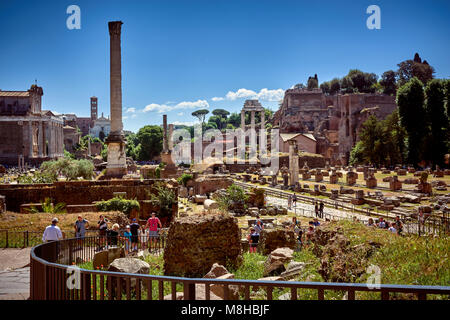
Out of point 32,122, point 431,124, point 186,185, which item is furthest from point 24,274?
point 32,122

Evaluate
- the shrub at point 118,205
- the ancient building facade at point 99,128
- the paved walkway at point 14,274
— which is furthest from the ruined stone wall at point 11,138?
the ancient building facade at point 99,128

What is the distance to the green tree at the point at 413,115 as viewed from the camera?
39312 millimetres

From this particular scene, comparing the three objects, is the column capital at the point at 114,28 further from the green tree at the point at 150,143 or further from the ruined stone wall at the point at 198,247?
the green tree at the point at 150,143

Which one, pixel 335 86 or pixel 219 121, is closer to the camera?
pixel 335 86

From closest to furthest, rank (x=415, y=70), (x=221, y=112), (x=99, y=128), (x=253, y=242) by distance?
(x=253, y=242) < (x=415, y=70) < (x=99, y=128) < (x=221, y=112)

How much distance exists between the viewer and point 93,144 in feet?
321

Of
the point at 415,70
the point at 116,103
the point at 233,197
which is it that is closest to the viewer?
the point at 116,103

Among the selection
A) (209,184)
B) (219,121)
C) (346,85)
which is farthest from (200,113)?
(209,184)

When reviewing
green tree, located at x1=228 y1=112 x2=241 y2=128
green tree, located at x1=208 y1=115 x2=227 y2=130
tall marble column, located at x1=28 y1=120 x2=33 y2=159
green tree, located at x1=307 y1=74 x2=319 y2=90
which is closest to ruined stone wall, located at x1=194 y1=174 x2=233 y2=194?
tall marble column, located at x1=28 y1=120 x2=33 y2=159

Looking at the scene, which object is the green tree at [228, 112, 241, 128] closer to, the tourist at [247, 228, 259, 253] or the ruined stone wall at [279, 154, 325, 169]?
the ruined stone wall at [279, 154, 325, 169]

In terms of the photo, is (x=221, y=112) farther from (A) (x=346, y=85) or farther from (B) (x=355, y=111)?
(B) (x=355, y=111)

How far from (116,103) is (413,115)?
33414 millimetres

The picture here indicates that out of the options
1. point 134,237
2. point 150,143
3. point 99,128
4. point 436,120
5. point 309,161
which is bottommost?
point 134,237

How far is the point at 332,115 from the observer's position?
270ft
